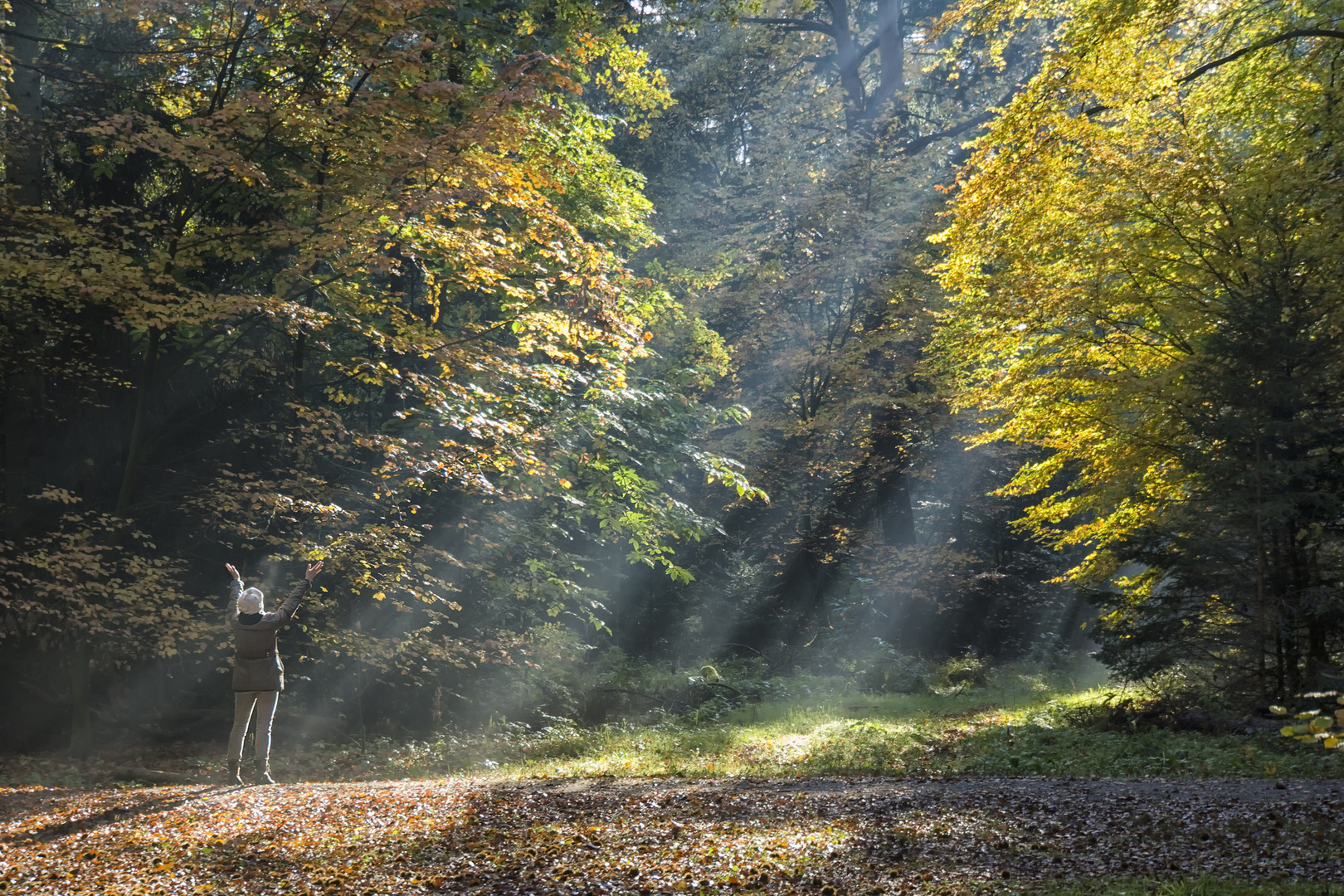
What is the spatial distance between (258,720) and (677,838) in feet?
17.3

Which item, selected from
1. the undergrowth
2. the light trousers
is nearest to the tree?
the undergrowth

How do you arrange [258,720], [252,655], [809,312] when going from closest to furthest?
[252,655]
[258,720]
[809,312]

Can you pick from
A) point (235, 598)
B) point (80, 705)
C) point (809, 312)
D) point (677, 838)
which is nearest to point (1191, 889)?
point (677, 838)

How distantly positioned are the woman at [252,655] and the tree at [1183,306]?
9.68 m

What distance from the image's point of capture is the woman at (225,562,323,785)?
29.3 ft

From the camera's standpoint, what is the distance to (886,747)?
1200cm

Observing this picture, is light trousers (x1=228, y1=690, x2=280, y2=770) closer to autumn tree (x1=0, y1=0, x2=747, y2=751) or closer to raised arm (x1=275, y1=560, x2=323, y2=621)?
raised arm (x1=275, y1=560, x2=323, y2=621)

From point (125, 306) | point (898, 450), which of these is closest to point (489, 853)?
A: point (125, 306)

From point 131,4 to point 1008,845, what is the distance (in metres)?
11.1

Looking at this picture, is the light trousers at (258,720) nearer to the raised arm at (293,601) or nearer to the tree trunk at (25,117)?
the raised arm at (293,601)

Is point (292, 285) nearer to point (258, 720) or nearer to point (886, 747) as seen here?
point (258, 720)

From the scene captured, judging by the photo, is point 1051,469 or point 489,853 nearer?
point 489,853

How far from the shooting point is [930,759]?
10.9 metres

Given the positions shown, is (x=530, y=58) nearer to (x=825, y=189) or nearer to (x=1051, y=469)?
(x=1051, y=469)
